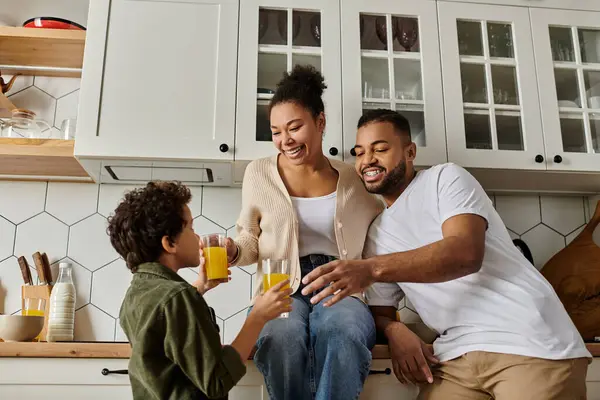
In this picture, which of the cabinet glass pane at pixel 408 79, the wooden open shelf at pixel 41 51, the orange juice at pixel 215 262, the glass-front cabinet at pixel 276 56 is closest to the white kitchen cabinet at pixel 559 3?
the cabinet glass pane at pixel 408 79

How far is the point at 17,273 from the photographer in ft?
7.23

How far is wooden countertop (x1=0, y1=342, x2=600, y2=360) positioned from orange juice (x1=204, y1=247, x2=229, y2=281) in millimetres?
318

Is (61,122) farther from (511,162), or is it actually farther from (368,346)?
(511,162)

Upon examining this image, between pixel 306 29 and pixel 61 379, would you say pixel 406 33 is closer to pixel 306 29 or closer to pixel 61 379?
pixel 306 29

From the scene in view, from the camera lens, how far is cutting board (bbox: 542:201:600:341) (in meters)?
2.17

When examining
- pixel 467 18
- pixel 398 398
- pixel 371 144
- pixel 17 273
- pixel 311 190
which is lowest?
pixel 398 398

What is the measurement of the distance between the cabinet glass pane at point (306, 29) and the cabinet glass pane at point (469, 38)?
0.55 meters

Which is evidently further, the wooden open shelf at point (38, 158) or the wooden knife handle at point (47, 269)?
the wooden knife handle at point (47, 269)

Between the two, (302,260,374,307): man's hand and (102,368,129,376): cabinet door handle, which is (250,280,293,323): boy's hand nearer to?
(302,260,374,307): man's hand

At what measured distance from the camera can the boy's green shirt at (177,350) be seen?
1.20 meters

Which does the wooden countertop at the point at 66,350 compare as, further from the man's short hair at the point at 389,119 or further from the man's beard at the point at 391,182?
the man's short hair at the point at 389,119

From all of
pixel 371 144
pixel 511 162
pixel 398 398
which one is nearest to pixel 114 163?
pixel 371 144

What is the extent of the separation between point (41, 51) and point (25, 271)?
0.85 meters

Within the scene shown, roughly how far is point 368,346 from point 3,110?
66.8 inches
